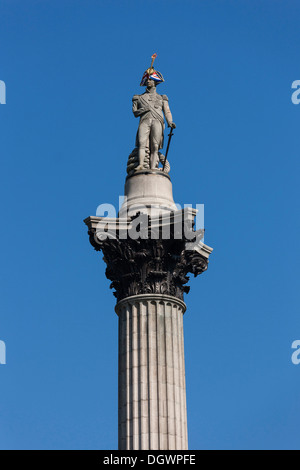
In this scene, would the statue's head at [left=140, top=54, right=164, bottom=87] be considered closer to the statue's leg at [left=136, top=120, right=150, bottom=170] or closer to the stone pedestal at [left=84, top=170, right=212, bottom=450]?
the statue's leg at [left=136, top=120, right=150, bottom=170]

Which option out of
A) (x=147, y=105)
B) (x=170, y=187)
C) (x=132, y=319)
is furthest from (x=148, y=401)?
(x=147, y=105)

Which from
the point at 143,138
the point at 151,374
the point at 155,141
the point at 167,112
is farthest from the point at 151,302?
the point at 167,112

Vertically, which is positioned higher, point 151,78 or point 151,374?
point 151,78

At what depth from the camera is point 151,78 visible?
130ft

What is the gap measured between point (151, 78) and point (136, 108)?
1.43 m

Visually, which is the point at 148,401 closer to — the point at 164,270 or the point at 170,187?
the point at 164,270

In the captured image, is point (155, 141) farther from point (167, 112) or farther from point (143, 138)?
point (167, 112)

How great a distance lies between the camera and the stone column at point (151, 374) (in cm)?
3262

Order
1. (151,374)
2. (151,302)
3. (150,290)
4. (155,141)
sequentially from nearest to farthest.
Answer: (151,374), (151,302), (150,290), (155,141)

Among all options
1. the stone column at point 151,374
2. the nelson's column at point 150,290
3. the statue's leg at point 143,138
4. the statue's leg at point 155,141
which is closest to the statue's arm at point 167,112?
the nelson's column at point 150,290

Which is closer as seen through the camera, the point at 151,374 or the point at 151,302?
the point at 151,374

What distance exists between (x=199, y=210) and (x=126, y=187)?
10.8 ft

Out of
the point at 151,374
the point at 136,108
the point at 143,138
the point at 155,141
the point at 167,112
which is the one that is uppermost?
the point at 136,108

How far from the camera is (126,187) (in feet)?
125
